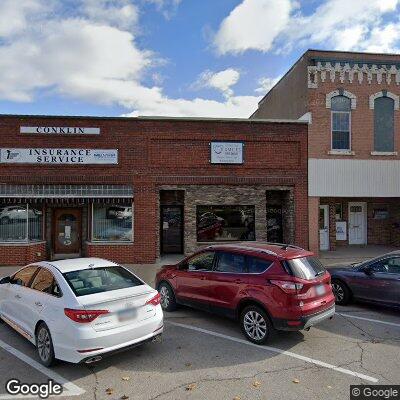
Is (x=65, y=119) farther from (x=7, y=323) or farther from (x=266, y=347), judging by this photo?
(x=266, y=347)

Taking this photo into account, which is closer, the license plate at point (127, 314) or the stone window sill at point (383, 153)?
the license plate at point (127, 314)

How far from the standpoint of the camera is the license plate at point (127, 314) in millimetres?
4879

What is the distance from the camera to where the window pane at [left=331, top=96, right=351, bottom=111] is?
14367mm

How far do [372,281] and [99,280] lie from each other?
5.85m

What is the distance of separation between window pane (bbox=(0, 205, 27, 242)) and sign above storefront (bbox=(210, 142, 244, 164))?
7293 mm

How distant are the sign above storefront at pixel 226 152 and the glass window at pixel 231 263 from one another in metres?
7.13

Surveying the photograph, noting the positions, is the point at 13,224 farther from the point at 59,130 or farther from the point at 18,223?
the point at 59,130

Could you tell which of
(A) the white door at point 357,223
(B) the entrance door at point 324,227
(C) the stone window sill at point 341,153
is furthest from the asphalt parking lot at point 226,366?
(A) the white door at point 357,223

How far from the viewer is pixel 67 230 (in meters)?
13.6

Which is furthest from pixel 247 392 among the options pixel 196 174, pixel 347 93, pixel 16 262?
pixel 347 93

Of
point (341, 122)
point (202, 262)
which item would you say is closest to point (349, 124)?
point (341, 122)

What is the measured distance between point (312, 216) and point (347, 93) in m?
5.23

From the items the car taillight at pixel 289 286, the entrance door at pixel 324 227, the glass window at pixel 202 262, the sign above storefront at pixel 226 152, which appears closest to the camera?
the car taillight at pixel 289 286
